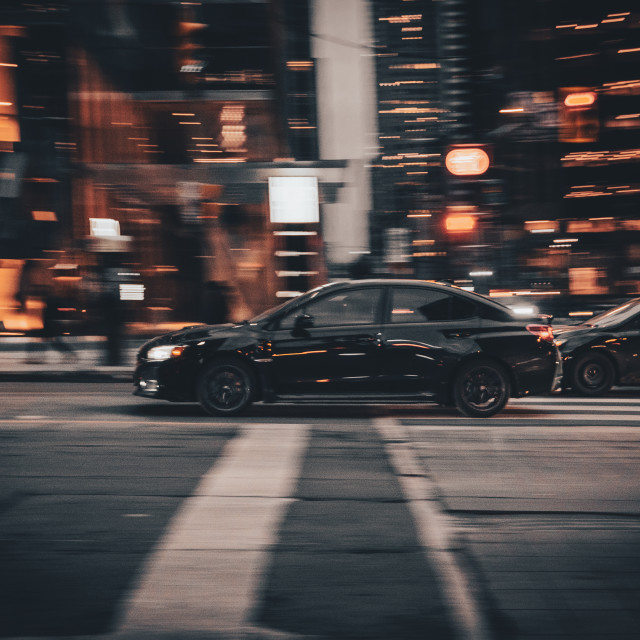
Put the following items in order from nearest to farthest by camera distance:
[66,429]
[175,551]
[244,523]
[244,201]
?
[175,551]
[244,523]
[66,429]
[244,201]

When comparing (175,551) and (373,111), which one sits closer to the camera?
(175,551)

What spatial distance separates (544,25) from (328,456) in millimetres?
34528

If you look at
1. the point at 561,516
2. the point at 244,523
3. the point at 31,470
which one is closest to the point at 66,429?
the point at 31,470

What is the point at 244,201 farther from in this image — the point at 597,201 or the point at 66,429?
the point at 597,201

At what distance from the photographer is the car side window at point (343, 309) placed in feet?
29.5

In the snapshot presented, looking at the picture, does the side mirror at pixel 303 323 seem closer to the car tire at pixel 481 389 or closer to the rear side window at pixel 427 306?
the rear side window at pixel 427 306

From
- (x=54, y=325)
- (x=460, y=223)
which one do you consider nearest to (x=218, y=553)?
(x=54, y=325)

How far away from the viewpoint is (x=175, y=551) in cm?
423

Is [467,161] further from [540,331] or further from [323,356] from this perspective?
[323,356]

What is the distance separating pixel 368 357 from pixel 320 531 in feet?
14.2

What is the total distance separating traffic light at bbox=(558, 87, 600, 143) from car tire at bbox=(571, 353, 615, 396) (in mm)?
25966

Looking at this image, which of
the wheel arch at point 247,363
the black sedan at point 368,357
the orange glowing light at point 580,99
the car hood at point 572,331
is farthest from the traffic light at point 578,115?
the wheel arch at point 247,363

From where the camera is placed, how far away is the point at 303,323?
8914 millimetres

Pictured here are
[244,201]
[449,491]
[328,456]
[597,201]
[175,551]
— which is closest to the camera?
[175,551]
